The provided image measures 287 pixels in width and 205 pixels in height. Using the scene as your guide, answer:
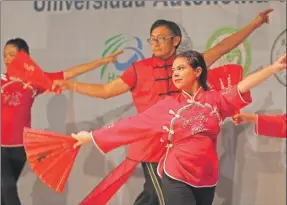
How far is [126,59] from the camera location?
1.28m

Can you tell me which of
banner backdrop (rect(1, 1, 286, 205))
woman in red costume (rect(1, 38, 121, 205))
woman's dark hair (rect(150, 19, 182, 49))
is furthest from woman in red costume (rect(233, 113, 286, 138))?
woman in red costume (rect(1, 38, 121, 205))

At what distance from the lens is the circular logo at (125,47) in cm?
127

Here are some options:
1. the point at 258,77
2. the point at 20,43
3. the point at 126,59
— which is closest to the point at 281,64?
the point at 258,77

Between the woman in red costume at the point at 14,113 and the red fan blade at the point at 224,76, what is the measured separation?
26 cm

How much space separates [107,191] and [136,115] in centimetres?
22

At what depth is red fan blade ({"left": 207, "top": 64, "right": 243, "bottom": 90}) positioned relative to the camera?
46.9 inches

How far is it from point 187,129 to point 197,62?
16 centimetres

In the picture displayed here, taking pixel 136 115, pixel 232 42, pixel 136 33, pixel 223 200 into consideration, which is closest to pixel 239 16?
pixel 232 42

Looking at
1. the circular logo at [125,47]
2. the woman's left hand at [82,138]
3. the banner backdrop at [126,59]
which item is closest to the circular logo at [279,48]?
the banner backdrop at [126,59]

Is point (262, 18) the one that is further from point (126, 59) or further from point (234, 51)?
point (126, 59)

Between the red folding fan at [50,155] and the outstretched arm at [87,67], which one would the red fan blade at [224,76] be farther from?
the red folding fan at [50,155]

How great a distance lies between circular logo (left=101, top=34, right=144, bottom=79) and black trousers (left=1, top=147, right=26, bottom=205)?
322 mm

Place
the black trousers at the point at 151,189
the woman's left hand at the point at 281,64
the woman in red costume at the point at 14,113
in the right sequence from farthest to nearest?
the woman in red costume at the point at 14,113, the black trousers at the point at 151,189, the woman's left hand at the point at 281,64

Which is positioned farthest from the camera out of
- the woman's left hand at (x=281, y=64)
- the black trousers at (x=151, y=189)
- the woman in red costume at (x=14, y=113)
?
the woman in red costume at (x=14, y=113)
